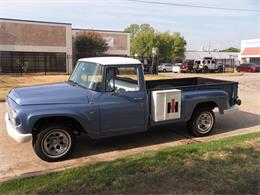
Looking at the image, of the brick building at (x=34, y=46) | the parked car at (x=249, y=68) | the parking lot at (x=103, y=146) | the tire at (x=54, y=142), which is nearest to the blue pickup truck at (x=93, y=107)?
the tire at (x=54, y=142)

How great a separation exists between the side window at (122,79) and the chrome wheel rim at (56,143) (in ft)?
3.92

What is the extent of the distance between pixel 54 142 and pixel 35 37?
3924 centimetres

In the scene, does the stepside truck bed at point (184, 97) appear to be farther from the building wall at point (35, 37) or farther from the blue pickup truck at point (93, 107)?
the building wall at point (35, 37)

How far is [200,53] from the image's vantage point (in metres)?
85.1

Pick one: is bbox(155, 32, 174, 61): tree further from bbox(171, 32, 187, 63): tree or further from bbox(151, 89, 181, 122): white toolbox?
bbox(151, 89, 181, 122): white toolbox

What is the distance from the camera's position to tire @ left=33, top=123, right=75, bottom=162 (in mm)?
5922

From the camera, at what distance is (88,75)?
→ 6750 mm

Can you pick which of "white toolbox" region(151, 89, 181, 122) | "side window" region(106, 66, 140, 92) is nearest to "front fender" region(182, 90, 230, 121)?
"white toolbox" region(151, 89, 181, 122)

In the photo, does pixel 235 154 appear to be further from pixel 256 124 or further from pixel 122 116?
pixel 256 124

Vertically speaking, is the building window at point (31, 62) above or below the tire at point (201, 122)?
above

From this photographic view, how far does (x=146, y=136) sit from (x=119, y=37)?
4696cm

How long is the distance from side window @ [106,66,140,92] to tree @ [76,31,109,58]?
141 ft

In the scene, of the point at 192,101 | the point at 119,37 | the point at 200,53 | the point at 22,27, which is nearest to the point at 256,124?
the point at 192,101

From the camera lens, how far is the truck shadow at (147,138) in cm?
681
